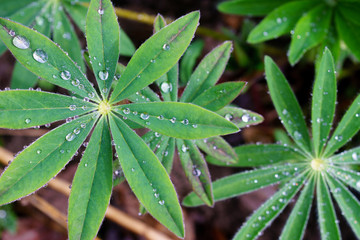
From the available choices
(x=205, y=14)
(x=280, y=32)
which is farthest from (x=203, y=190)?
(x=205, y=14)

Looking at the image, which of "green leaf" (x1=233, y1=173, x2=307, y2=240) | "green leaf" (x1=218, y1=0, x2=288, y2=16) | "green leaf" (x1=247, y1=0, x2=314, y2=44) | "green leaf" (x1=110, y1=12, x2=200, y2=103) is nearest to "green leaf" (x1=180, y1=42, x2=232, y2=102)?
"green leaf" (x1=110, y1=12, x2=200, y2=103)

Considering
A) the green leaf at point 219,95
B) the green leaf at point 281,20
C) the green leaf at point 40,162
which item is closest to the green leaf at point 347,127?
the green leaf at point 219,95

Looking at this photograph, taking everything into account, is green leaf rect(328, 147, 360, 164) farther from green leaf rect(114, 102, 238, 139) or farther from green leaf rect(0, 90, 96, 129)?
green leaf rect(0, 90, 96, 129)

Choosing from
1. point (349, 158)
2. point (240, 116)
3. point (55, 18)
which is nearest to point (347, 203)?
point (349, 158)

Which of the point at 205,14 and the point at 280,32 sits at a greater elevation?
the point at 205,14

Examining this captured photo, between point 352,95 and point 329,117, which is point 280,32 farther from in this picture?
point 352,95

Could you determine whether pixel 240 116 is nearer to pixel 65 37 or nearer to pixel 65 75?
pixel 65 75
